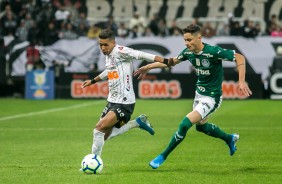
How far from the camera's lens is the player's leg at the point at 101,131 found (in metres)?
12.0

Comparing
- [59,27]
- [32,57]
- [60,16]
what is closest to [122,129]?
[32,57]

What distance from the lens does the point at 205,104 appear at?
12273 millimetres

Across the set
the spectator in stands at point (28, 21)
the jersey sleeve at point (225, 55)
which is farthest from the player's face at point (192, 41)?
the spectator in stands at point (28, 21)

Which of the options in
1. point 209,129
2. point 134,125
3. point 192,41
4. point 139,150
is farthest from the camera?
point 139,150


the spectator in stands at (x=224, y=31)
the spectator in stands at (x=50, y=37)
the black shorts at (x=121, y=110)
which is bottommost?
the spectator in stands at (x=50, y=37)

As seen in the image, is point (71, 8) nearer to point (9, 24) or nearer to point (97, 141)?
point (9, 24)

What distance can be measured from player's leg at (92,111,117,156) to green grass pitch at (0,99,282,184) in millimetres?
348

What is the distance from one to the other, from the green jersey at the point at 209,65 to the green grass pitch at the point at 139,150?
1207 mm

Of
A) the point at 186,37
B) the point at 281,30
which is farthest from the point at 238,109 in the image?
the point at 186,37

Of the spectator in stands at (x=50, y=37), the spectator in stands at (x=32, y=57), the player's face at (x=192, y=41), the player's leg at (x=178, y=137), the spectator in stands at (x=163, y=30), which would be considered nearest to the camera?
the player's leg at (x=178, y=137)

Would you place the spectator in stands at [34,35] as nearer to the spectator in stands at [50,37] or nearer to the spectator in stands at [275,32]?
the spectator in stands at [50,37]

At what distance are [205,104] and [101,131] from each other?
5.46 ft

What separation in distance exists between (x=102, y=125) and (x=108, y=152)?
8.36 feet

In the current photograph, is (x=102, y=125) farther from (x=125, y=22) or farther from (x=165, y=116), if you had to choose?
(x=125, y=22)
